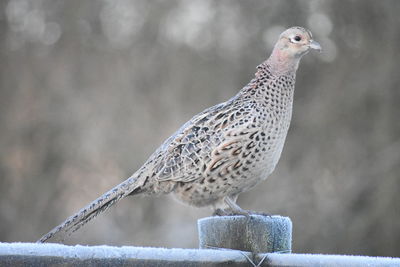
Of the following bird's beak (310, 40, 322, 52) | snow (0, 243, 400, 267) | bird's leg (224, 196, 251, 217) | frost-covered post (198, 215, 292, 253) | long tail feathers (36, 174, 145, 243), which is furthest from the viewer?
bird's beak (310, 40, 322, 52)

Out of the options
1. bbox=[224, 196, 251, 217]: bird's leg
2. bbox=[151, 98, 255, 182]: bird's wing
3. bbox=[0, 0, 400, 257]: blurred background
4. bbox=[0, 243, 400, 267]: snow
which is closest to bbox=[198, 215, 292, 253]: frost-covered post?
bbox=[0, 243, 400, 267]: snow

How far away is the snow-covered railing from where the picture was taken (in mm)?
2857

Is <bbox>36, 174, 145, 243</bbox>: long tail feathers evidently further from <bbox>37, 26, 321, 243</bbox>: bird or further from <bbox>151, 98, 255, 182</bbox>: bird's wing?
<bbox>151, 98, 255, 182</bbox>: bird's wing

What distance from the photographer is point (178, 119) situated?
13.3 m

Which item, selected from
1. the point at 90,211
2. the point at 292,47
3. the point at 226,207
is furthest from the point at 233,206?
the point at 292,47

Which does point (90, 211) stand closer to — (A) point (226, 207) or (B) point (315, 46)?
(A) point (226, 207)

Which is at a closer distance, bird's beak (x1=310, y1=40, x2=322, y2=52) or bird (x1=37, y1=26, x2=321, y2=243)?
bird's beak (x1=310, y1=40, x2=322, y2=52)

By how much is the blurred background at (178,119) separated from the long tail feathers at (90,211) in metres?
6.92

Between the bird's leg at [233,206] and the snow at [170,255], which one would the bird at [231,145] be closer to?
the bird's leg at [233,206]

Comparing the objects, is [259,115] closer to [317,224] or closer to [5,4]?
[317,224]

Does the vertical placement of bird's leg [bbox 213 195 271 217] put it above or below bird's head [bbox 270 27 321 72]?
below

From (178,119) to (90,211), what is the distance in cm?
916

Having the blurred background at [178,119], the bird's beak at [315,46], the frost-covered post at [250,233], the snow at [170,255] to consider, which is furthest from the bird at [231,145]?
the blurred background at [178,119]

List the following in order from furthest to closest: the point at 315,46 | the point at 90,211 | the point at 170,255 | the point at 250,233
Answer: the point at 315,46
the point at 90,211
the point at 250,233
the point at 170,255
